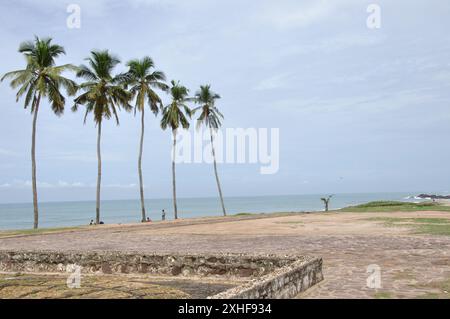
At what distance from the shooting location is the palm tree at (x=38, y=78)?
3231 cm

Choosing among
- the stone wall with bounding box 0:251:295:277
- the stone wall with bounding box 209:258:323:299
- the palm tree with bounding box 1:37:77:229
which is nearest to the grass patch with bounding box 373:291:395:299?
the stone wall with bounding box 209:258:323:299

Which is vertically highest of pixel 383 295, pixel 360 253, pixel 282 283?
pixel 282 283

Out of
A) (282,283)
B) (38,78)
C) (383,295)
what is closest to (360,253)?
(383,295)

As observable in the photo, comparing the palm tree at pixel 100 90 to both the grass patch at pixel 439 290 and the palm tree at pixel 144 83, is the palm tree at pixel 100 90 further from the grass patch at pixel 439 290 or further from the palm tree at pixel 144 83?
the grass patch at pixel 439 290

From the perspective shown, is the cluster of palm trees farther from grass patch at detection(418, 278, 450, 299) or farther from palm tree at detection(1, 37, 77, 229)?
grass patch at detection(418, 278, 450, 299)

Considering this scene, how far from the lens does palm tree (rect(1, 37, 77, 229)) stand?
106ft

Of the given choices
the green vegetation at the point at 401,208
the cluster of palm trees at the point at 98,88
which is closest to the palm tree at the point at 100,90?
the cluster of palm trees at the point at 98,88

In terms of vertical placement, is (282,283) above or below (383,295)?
above

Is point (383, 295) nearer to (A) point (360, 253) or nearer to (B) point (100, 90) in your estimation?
(A) point (360, 253)

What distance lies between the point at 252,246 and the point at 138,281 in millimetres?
6459

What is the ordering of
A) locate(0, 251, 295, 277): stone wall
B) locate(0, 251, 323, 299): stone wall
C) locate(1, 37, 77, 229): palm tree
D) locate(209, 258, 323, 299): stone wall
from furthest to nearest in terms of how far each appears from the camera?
1. locate(1, 37, 77, 229): palm tree
2. locate(0, 251, 295, 277): stone wall
3. locate(0, 251, 323, 299): stone wall
4. locate(209, 258, 323, 299): stone wall

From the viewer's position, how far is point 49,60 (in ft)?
109

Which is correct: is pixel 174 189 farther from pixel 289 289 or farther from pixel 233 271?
pixel 289 289

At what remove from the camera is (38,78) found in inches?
1292
